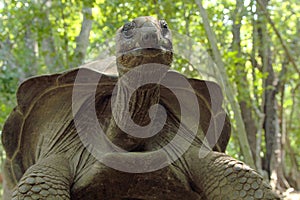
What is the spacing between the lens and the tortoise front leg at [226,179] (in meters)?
2.06

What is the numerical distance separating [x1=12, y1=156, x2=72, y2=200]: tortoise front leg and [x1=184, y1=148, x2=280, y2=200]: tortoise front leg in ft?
2.04

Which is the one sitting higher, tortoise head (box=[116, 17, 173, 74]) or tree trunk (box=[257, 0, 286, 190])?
tortoise head (box=[116, 17, 173, 74])

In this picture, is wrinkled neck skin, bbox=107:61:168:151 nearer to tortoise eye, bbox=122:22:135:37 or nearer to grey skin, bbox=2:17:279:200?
grey skin, bbox=2:17:279:200

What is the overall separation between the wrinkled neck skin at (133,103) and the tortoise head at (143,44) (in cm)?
6

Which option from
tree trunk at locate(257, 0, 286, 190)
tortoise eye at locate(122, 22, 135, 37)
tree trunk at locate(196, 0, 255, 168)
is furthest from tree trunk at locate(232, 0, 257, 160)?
tortoise eye at locate(122, 22, 135, 37)

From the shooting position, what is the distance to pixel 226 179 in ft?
6.94

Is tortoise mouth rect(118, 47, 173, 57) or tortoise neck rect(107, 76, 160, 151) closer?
tortoise mouth rect(118, 47, 173, 57)

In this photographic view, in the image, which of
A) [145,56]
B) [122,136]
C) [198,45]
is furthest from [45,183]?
[198,45]

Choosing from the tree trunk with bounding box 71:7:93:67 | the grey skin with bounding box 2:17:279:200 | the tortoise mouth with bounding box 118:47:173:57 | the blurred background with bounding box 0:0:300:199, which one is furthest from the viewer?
the tree trunk with bounding box 71:7:93:67

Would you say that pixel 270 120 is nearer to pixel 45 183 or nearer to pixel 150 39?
pixel 45 183

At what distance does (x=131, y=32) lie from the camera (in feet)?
5.59

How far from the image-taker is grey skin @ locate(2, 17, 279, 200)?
5.72ft

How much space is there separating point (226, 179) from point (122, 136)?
0.54 m

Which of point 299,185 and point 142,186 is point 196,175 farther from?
point 299,185
